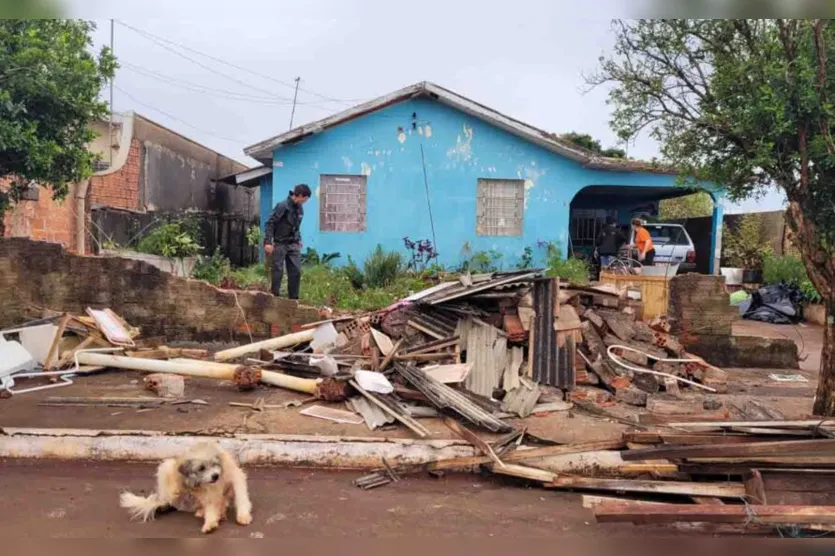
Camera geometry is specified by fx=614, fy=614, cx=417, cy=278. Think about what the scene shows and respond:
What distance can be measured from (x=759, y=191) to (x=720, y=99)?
107cm

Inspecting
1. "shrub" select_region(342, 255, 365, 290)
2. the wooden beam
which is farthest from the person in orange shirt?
the wooden beam

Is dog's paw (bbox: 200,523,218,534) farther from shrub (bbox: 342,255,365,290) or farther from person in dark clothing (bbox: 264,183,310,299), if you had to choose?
shrub (bbox: 342,255,365,290)

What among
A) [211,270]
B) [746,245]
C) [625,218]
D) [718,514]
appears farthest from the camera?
[625,218]

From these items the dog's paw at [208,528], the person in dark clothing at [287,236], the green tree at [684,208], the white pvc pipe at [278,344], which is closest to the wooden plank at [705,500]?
the dog's paw at [208,528]

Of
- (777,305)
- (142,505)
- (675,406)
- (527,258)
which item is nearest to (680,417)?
(675,406)

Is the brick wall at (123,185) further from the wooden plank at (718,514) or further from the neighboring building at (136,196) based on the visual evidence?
the wooden plank at (718,514)

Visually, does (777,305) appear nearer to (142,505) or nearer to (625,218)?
(625,218)

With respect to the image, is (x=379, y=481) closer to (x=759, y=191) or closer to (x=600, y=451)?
(x=600, y=451)

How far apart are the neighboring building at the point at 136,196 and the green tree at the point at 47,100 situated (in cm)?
136

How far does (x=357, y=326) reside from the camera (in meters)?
7.65

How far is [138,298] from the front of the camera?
897cm

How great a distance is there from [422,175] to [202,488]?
11.3m

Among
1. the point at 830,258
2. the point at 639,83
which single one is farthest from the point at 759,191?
the point at 639,83

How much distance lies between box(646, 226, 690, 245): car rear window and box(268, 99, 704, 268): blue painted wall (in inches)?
149
